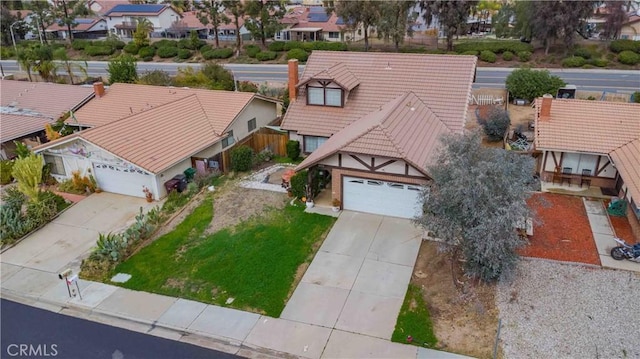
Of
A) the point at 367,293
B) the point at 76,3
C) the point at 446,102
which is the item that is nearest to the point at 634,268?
the point at 367,293

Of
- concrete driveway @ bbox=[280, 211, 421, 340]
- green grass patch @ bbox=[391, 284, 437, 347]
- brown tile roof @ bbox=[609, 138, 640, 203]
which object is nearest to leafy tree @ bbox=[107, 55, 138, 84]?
concrete driveway @ bbox=[280, 211, 421, 340]

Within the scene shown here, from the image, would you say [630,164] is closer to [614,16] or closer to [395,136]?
[395,136]

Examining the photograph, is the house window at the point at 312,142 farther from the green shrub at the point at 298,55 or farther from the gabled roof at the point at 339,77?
the green shrub at the point at 298,55

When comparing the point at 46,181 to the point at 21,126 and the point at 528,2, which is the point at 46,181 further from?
the point at 528,2

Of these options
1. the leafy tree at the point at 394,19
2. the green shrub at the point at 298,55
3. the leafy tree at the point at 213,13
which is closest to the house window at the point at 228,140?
the green shrub at the point at 298,55

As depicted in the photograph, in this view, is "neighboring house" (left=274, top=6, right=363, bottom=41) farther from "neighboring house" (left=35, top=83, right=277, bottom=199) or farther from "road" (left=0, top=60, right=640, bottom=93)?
"neighboring house" (left=35, top=83, right=277, bottom=199)

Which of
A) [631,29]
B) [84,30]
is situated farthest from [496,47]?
[84,30]
